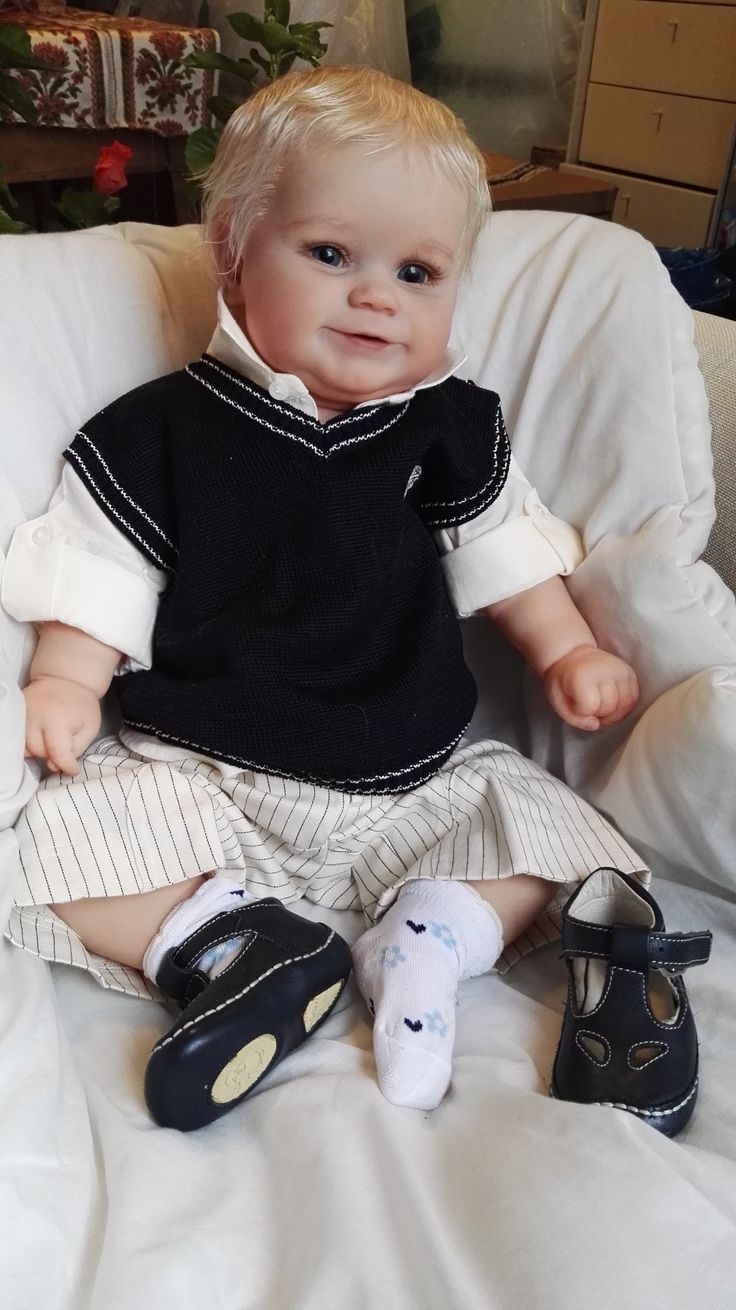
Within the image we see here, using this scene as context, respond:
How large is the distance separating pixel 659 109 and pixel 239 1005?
2.90 m

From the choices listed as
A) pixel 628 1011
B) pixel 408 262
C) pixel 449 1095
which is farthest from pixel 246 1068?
pixel 408 262

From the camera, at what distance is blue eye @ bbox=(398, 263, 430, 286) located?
82cm

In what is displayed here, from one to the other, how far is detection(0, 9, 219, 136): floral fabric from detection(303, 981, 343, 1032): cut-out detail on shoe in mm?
2071

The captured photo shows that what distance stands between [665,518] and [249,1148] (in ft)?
1.80

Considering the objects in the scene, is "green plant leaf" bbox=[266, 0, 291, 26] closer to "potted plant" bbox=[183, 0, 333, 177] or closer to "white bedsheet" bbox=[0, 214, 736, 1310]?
"potted plant" bbox=[183, 0, 333, 177]

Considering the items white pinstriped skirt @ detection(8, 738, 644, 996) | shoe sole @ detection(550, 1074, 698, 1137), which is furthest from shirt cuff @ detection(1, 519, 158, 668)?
shoe sole @ detection(550, 1074, 698, 1137)

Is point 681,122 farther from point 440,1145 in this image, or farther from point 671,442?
point 440,1145

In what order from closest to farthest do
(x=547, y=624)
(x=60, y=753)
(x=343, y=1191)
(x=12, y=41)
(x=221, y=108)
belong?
(x=343, y=1191), (x=60, y=753), (x=547, y=624), (x=12, y=41), (x=221, y=108)

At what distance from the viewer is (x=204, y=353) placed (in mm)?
901

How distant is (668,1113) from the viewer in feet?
2.14

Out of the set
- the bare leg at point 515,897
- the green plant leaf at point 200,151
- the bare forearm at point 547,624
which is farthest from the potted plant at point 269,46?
the bare leg at point 515,897

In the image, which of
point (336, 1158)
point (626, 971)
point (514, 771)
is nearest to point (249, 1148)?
point (336, 1158)

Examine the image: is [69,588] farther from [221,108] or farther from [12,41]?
[221,108]

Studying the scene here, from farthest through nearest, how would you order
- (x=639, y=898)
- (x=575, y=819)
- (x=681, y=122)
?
(x=681, y=122)
(x=575, y=819)
(x=639, y=898)
